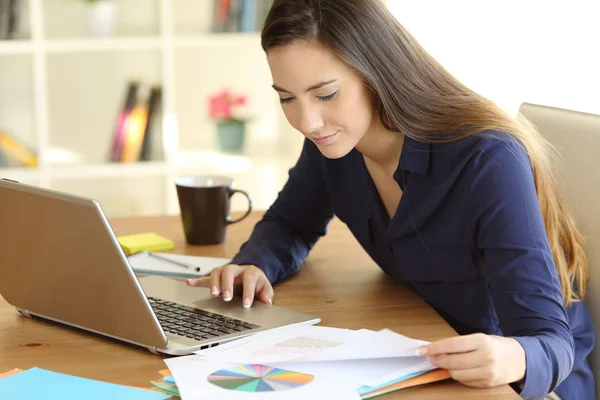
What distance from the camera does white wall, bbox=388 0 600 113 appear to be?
2775 mm

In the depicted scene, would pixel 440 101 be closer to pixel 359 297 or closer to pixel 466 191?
pixel 466 191

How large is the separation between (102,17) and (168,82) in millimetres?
348

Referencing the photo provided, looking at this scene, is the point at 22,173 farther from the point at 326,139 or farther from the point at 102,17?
the point at 326,139

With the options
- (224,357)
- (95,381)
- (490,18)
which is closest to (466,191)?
(224,357)

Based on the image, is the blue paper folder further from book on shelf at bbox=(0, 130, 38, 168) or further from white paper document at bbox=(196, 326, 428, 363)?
book on shelf at bbox=(0, 130, 38, 168)

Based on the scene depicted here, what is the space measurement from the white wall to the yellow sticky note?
4.93 ft

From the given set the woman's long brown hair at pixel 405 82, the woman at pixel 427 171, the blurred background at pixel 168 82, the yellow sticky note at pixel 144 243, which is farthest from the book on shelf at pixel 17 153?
the woman's long brown hair at pixel 405 82

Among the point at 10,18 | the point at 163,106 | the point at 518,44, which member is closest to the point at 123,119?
the point at 163,106

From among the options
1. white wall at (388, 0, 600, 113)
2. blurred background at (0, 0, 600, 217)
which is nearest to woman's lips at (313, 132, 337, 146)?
white wall at (388, 0, 600, 113)

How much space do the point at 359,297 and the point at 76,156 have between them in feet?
7.80

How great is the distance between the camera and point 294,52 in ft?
4.13

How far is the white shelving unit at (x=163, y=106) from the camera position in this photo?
127 inches

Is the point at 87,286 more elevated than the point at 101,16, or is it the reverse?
the point at 101,16

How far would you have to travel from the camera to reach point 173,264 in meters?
1.48
